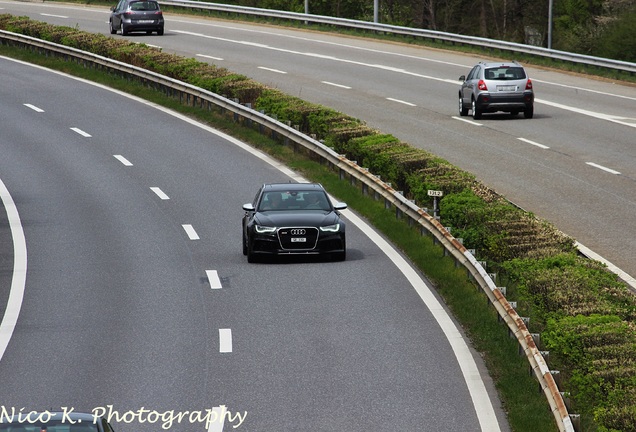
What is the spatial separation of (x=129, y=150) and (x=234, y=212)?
9158 mm

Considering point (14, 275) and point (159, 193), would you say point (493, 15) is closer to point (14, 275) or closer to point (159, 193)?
point (159, 193)

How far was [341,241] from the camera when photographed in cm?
2189

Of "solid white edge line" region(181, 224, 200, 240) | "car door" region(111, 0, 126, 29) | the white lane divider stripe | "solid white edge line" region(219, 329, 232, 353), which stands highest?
"car door" region(111, 0, 126, 29)

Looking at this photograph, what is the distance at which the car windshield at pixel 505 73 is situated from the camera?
38375 millimetres

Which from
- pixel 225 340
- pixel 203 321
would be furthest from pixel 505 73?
pixel 225 340

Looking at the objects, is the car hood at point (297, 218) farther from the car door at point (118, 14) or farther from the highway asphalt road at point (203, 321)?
the car door at point (118, 14)

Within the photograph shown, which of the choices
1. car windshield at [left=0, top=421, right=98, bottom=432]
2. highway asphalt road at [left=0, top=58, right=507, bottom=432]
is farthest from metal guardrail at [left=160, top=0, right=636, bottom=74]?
car windshield at [left=0, top=421, right=98, bottom=432]

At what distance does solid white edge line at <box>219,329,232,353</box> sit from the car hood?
15.6ft

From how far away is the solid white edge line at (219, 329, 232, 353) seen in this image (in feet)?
53.6

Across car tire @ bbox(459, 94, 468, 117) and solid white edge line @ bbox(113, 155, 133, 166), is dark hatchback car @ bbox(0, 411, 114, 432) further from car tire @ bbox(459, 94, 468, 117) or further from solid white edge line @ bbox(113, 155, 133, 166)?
car tire @ bbox(459, 94, 468, 117)

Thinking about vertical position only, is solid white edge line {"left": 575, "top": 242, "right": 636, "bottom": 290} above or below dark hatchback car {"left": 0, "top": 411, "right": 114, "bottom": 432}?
below

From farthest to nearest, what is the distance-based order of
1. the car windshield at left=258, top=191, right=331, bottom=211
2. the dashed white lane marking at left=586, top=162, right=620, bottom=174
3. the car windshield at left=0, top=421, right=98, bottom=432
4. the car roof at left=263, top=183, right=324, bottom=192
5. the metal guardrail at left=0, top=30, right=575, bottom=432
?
the dashed white lane marking at left=586, top=162, right=620, bottom=174 < the car roof at left=263, top=183, right=324, bottom=192 < the car windshield at left=258, top=191, right=331, bottom=211 < the metal guardrail at left=0, top=30, right=575, bottom=432 < the car windshield at left=0, top=421, right=98, bottom=432

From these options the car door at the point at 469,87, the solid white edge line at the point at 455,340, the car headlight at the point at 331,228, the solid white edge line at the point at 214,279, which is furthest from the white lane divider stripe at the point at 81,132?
the solid white edge line at the point at 214,279

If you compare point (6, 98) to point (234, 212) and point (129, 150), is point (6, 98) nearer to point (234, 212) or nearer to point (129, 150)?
point (129, 150)
